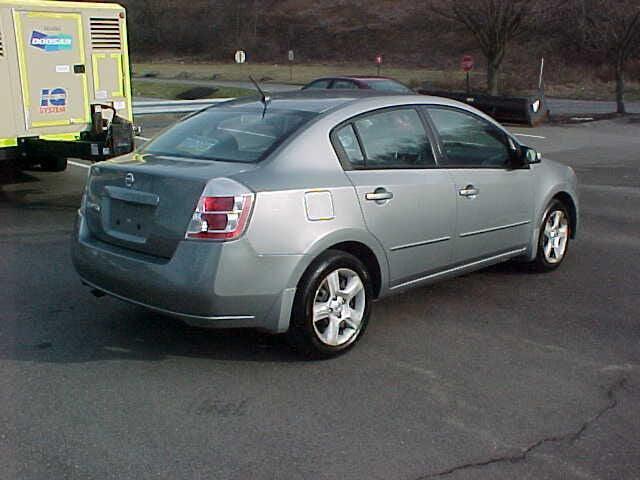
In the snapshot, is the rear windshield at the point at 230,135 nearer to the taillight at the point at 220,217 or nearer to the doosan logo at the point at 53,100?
the taillight at the point at 220,217

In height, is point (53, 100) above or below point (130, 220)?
above

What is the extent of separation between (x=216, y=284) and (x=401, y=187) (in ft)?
4.90

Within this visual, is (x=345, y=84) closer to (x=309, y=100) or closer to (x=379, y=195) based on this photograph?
Answer: (x=309, y=100)

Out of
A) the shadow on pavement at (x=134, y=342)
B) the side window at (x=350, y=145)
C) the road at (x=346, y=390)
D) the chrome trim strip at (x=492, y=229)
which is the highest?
the side window at (x=350, y=145)

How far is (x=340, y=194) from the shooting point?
4629mm

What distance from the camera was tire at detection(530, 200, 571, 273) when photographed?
6.46 m

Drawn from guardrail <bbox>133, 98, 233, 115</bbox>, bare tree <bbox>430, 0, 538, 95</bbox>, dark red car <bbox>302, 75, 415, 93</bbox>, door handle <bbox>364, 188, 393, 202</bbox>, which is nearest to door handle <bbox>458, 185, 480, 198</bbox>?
door handle <bbox>364, 188, 393, 202</bbox>

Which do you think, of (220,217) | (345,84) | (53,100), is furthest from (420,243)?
(345,84)

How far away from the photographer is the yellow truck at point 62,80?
9.00 m

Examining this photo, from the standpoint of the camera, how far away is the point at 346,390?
4273 mm

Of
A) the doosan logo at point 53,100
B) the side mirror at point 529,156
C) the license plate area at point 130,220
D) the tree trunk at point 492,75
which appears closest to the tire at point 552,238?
the side mirror at point 529,156

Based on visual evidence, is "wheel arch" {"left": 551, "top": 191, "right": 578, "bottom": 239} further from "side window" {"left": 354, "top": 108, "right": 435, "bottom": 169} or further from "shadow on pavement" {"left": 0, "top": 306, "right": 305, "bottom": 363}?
"shadow on pavement" {"left": 0, "top": 306, "right": 305, "bottom": 363}

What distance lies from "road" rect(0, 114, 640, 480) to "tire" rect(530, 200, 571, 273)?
0.47ft

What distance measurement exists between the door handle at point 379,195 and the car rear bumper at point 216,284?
2.31 ft
